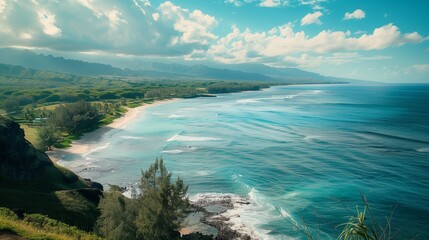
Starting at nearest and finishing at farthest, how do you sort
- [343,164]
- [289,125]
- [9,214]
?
[9,214] < [343,164] < [289,125]

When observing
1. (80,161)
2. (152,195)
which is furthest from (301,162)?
(80,161)

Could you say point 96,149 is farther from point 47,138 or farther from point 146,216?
point 146,216

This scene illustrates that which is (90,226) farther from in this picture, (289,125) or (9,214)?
(289,125)

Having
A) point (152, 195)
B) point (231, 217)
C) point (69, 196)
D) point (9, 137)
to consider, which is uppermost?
point (9, 137)

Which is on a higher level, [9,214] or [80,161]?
[9,214]

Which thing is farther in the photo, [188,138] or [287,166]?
[188,138]

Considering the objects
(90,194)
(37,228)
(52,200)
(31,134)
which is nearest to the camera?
(37,228)

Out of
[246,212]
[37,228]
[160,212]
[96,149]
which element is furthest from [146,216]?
[96,149]

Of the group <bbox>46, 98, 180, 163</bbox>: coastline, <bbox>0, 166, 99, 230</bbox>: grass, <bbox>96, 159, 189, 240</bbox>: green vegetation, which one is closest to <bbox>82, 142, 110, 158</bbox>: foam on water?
<bbox>46, 98, 180, 163</bbox>: coastline
